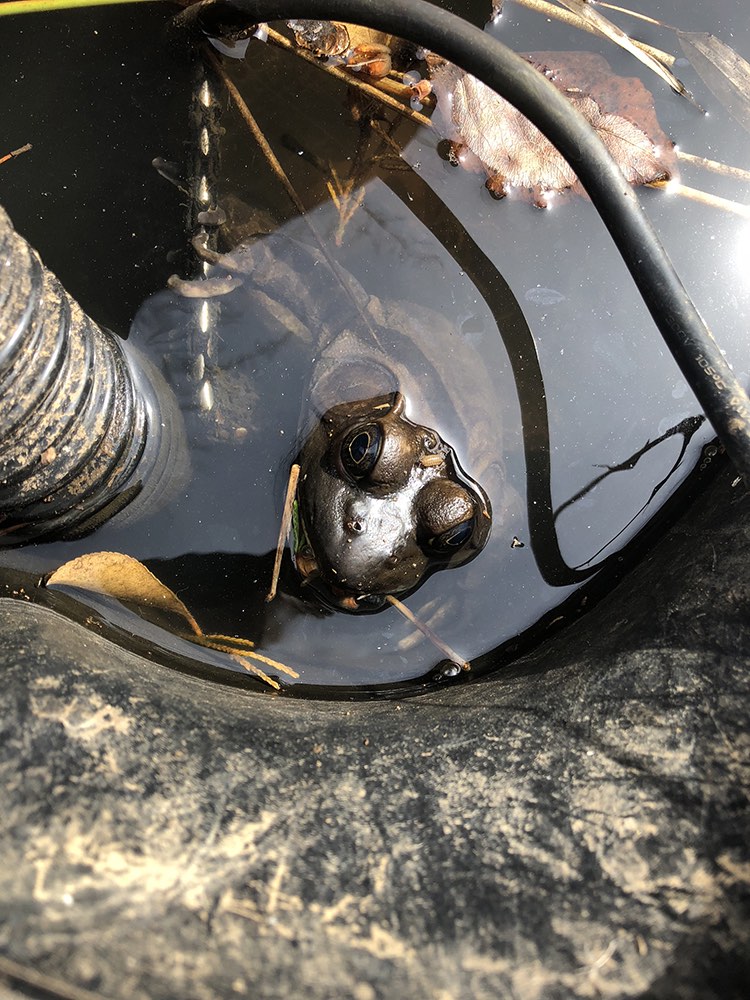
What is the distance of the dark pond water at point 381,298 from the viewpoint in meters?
2.20

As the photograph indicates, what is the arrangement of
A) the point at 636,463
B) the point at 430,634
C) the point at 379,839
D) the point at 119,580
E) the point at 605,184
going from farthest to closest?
the point at 636,463, the point at 430,634, the point at 119,580, the point at 605,184, the point at 379,839

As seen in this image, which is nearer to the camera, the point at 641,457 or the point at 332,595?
the point at 332,595

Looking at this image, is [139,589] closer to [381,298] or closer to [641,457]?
[381,298]

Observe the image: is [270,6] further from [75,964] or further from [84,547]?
[75,964]

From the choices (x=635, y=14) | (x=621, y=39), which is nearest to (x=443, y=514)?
(x=621, y=39)

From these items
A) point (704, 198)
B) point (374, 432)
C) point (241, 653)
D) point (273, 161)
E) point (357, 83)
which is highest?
point (704, 198)

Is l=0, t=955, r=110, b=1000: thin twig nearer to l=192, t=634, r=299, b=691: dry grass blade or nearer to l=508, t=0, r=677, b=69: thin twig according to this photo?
l=192, t=634, r=299, b=691: dry grass blade

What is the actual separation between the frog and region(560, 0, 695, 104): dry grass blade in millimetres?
1077

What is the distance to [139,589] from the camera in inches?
81.3

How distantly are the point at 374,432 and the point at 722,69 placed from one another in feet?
5.66

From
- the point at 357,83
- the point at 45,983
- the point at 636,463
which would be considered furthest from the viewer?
the point at 357,83

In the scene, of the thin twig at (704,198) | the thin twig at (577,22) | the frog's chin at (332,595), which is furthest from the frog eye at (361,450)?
the thin twig at (577,22)

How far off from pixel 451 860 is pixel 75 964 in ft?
1.84

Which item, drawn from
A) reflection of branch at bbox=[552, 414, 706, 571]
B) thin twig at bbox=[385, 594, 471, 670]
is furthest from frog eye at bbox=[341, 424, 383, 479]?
reflection of branch at bbox=[552, 414, 706, 571]
